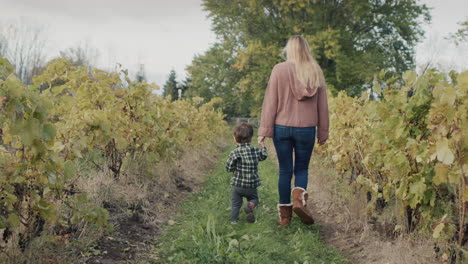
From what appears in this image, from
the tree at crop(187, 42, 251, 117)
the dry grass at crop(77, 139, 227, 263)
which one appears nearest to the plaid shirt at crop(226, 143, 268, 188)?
the dry grass at crop(77, 139, 227, 263)

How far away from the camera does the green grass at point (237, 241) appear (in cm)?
289

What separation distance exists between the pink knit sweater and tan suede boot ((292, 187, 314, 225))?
2.00ft

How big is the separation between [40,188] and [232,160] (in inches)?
78.6

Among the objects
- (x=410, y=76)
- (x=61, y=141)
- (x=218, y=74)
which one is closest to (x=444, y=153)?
(x=410, y=76)

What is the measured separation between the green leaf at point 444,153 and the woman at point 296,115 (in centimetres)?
163

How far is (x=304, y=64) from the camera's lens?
3.76 meters

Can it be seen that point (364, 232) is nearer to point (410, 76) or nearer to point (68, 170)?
point (410, 76)

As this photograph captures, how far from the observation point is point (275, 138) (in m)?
3.75

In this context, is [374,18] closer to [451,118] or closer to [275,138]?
[275,138]

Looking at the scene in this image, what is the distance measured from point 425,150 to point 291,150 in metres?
1.46

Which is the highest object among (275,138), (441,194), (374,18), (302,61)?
(374,18)

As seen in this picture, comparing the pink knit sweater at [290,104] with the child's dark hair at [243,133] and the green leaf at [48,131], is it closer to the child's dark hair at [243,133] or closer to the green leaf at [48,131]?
the child's dark hair at [243,133]

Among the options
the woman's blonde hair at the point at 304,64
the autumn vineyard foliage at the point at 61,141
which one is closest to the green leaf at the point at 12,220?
the autumn vineyard foliage at the point at 61,141

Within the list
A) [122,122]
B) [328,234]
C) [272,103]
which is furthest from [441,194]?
[122,122]
